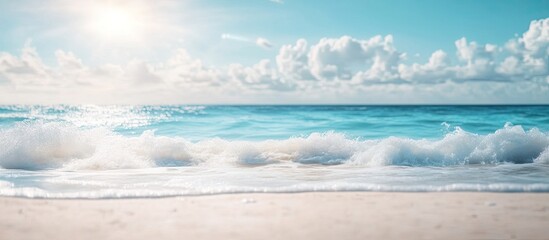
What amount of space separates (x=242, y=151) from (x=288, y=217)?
709 cm

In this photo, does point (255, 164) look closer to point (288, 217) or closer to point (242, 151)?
point (242, 151)

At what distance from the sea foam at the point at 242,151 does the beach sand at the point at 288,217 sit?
4.63 meters

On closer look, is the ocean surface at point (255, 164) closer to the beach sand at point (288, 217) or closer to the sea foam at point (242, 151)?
the sea foam at point (242, 151)

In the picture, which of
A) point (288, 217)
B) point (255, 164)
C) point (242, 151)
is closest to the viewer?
point (288, 217)

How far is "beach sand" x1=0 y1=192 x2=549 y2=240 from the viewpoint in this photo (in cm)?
454

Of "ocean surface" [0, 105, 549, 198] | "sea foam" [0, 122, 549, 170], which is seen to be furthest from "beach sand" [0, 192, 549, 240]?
"sea foam" [0, 122, 549, 170]

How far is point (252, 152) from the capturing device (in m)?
12.1

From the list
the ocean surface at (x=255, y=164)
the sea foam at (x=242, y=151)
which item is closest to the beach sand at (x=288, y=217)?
the ocean surface at (x=255, y=164)

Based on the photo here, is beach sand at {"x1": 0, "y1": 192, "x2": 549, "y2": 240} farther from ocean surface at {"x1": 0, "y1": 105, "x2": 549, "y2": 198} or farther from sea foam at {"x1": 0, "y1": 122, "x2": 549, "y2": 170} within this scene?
sea foam at {"x1": 0, "y1": 122, "x2": 549, "y2": 170}

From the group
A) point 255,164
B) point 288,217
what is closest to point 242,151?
point 255,164

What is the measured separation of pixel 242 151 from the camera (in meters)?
12.1

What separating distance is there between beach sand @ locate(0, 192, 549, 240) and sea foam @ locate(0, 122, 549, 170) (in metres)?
4.63

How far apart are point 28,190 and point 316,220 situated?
4.93 metres

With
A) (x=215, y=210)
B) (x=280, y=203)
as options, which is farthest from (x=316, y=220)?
(x=215, y=210)
